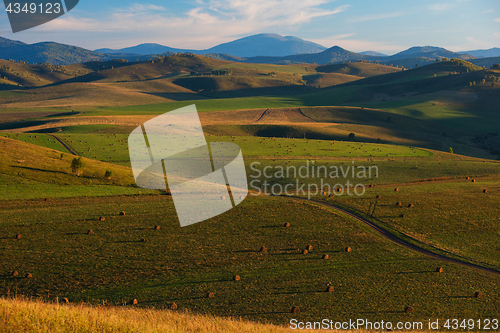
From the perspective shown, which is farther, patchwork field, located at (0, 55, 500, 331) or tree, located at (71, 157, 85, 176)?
tree, located at (71, 157, 85, 176)

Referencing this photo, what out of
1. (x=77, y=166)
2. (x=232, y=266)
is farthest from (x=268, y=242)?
(x=77, y=166)

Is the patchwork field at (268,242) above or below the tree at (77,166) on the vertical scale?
below

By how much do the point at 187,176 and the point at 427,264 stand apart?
153 ft

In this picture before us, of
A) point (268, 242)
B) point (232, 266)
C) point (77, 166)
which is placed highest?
point (77, 166)

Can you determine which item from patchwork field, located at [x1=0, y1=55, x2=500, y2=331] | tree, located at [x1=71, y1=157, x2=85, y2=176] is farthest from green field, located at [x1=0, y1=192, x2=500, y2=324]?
tree, located at [x1=71, y1=157, x2=85, y2=176]

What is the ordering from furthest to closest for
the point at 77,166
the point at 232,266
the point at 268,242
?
the point at 77,166, the point at 268,242, the point at 232,266

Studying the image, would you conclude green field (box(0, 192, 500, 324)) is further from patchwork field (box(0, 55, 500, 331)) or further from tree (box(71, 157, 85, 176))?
tree (box(71, 157, 85, 176))

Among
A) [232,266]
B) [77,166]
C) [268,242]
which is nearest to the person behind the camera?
[232,266]

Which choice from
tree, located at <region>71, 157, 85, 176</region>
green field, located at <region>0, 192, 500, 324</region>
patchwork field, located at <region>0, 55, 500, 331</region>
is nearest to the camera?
green field, located at <region>0, 192, 500, 324</region>

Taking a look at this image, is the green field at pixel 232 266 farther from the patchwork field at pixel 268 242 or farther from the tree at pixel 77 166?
the tree at pixel 77 166

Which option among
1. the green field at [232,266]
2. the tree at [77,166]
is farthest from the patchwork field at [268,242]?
the tree at [77,166]

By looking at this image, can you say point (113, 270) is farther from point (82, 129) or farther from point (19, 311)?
point (82, 129)

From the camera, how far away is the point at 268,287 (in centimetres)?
2720

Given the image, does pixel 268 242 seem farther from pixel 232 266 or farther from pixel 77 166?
pixel 77 166
